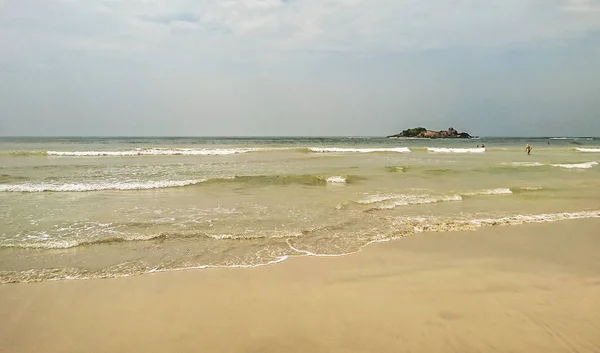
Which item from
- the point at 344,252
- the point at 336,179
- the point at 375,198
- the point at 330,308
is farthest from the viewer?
the point at 336,179

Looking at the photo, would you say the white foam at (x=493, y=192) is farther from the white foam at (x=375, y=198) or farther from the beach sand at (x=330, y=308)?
the beach sand at (x=330, y=308)

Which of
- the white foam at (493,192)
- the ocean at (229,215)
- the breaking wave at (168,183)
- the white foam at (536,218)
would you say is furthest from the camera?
the breaking wave at (168,183)

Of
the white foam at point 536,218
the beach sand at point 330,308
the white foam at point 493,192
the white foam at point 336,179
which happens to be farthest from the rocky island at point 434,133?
the beach sand at point 330,308

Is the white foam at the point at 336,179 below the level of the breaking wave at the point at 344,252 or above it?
above

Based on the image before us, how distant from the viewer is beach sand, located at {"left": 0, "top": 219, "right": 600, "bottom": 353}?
3.24m

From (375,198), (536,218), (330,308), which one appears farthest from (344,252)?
(536,218)

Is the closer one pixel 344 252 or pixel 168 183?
pixel 344 252

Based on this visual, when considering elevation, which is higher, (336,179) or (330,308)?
(336,179)

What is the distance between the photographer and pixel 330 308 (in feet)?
12.6

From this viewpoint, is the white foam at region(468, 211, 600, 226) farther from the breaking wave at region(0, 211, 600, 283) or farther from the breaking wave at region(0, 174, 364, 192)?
the breaking wave at region(0, 174, 364, 192)

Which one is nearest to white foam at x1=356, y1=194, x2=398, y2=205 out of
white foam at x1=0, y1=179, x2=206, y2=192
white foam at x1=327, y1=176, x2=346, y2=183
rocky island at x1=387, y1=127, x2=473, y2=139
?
white foam at x1=327, y1=176, x2=346, y2=183

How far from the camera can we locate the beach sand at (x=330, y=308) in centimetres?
324

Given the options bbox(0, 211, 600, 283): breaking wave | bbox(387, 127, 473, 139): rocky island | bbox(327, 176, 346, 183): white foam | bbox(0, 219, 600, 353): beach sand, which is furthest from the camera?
bbox(387, 127, 473, 139): rocky island

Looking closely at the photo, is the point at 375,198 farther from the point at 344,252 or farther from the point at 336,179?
the point at 344,252
